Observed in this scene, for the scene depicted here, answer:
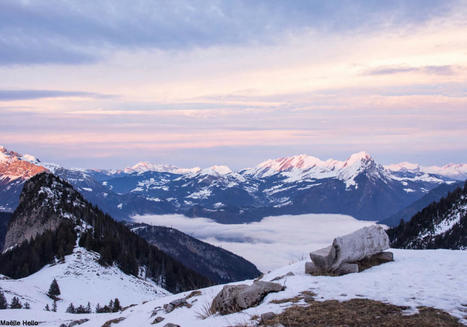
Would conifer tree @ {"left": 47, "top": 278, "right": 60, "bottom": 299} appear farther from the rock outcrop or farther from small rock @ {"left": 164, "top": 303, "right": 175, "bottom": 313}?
the rock outcrop

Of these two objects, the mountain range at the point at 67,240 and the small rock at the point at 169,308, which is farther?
the mountain range at the point at 67,240

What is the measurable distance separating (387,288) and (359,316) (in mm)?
4430

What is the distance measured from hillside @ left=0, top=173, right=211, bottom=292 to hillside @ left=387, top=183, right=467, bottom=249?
329ft

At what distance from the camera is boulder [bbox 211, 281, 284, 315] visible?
16.7 meters

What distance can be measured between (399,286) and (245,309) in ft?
23.1

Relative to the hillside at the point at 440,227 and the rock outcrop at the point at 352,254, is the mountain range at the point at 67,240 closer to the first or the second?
the rock outcrop at the point at 352,254

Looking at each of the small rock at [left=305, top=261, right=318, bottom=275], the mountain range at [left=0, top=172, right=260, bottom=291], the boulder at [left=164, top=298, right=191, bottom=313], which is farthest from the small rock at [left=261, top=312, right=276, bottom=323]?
the mountain range at [left=0, top=172, right=260, bottom=291]

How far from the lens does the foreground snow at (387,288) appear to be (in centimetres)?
1494

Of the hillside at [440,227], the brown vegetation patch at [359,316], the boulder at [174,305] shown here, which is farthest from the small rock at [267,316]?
the hillside at [440,227]

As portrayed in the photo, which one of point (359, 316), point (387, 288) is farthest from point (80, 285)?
point (359, 316)

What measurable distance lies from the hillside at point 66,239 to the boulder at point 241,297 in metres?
96.7

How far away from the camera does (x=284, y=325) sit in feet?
42.3

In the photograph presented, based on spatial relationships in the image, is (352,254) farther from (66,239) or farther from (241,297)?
(66,239)

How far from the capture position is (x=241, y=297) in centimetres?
1684
